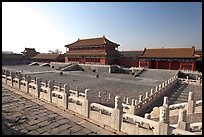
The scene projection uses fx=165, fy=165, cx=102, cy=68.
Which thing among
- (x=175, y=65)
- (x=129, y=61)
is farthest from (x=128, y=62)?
(x=175, y=65)

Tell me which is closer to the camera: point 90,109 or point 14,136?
point 14,136

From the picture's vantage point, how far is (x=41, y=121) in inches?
270

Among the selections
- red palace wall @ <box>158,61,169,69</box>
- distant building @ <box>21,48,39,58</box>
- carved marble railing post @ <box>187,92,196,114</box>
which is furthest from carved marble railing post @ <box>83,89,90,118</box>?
distant building @ <box>21,48,39,58</box>

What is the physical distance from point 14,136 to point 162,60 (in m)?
25.7

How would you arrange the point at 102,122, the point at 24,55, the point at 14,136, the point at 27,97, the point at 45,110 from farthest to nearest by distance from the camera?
1. the point at 24,55
2. the point at 27,97
3. the point at 45,110
4. the point at 102,122
5. the point at 14,136

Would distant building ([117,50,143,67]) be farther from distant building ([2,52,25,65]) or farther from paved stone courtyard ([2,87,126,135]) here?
distant building ([2,52,25,65])

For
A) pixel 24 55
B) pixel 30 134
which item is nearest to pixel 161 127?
pixel 30 134

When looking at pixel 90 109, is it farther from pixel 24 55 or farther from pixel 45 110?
pixel 24 55

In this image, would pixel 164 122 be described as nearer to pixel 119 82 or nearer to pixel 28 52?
pixel 119 82

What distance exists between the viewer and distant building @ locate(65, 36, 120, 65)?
32.8m

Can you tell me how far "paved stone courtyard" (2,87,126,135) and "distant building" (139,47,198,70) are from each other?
74.2 feet

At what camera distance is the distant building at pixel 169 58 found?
24.9 meters

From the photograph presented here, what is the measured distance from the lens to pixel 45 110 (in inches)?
321

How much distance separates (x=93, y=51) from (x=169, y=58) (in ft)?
50.8
